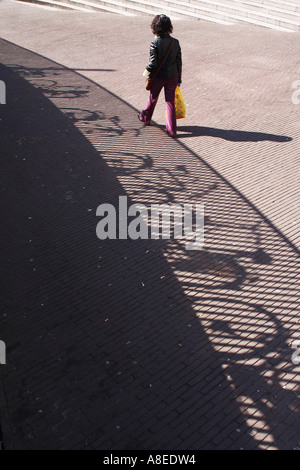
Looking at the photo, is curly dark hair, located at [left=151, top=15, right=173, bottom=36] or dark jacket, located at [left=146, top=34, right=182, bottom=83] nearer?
curly dark hair, located at [left=151, top=15, right=173, bottom=36]

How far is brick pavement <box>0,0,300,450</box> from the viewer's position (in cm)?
386

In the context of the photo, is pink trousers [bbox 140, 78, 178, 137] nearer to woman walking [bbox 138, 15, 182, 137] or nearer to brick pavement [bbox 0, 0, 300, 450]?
woman walking [bbox 138, 15, 182, 137]

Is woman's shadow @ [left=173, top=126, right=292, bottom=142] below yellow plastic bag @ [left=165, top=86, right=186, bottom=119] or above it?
below

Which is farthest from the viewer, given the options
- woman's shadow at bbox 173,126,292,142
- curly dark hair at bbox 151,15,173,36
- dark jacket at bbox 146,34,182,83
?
woman's shadow at bbox 173,126,292,142

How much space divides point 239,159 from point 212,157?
18.2 inches

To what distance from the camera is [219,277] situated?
5410 millimetres

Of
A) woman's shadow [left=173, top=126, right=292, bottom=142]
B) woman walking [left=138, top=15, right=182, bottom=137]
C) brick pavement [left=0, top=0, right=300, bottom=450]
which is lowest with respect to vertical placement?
brick pavement [left=0, top=0, right=300, bottom=450]

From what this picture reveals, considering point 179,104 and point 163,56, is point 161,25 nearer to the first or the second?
point 163,56

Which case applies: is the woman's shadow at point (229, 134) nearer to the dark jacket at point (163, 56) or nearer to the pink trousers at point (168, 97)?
the pink trousers at point (168, 97)

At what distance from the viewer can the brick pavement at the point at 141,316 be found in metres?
3.86

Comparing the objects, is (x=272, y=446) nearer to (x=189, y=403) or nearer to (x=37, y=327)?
(x=189, y=403)

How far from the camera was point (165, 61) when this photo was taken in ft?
27.0

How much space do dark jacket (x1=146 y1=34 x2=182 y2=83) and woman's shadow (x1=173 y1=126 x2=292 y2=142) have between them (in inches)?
46.5

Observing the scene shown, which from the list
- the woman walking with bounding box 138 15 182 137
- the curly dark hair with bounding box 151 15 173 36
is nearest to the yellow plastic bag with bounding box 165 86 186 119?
the woman walking with bounding box 138 15 182 137
